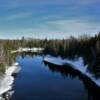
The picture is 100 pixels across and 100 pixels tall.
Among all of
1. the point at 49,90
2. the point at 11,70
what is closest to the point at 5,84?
the point at 49,90

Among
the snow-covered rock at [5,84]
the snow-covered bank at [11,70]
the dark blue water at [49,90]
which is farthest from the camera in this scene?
the snow-covered bank at [11,70]

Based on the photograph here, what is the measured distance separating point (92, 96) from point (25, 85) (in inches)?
567

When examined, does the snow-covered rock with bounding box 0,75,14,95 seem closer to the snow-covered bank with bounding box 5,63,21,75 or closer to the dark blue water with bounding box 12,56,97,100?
the dark blue water with bounding box 12,56,97,100

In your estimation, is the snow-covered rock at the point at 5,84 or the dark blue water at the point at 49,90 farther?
the snow-covered rock at the point at 5,84

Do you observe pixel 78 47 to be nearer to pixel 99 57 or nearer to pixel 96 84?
pixel 99 57

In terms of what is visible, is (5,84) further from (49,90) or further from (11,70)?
(11,70)


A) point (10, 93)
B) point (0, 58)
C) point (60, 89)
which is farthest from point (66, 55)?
point (10, 93)

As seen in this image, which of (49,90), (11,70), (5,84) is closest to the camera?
(49,90)

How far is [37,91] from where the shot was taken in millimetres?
47812

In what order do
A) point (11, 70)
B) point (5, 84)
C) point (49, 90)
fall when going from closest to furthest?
point (49, 90), point (5, 84), point (11, 70)

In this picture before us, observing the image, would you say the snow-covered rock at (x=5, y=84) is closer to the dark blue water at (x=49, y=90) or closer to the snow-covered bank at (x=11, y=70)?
the dark blue water at (x=49, y=90)

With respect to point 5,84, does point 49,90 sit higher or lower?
lower

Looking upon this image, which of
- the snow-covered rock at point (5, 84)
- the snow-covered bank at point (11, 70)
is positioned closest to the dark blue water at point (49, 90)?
the snow-covered rock at point (5, 84)

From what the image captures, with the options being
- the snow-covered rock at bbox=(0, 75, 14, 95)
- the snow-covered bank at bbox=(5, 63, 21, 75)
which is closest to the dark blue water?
the snow-covered rock at bbox=(0, 75, 14, 95)
